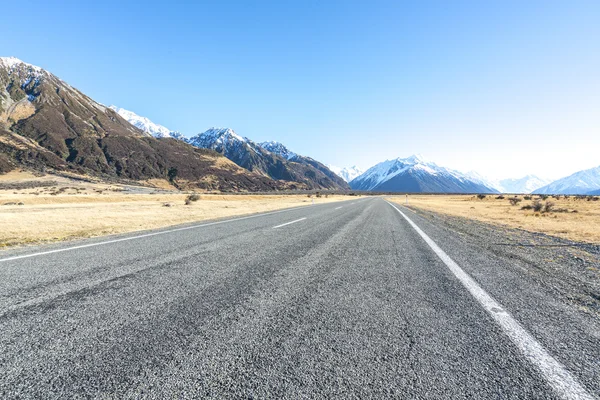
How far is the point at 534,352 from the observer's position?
2139 millimetres

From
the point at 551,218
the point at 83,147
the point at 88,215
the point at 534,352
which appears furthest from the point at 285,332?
the point at 83,147

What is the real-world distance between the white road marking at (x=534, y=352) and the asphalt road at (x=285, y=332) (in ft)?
0.05

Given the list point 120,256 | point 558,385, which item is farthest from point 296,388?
point 120,256

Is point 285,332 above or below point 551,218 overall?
below

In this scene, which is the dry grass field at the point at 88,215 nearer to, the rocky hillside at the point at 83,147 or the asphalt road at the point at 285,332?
the asphalt road at the point at 285,332

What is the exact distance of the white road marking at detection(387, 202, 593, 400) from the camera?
172 cm

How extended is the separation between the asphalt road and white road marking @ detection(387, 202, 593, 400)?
0.01 metres

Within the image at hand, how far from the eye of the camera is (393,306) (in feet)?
10.0

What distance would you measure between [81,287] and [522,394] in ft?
15.5

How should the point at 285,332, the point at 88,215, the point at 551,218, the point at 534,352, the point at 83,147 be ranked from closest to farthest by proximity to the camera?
1. the point at 534,352
2. the point at 285,332
3. the point at 88,215
4. the point at 551,218
5. the point at 83,147

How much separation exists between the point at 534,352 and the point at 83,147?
184664mm

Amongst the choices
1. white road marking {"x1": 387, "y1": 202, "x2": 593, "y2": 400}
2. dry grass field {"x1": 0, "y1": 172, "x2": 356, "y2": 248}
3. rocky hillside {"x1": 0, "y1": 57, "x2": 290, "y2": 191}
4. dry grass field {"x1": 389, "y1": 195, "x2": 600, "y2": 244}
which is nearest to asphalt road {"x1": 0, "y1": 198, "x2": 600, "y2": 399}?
white road marking {"x1": 387, "y1": 202, "x2": 593, "y2": 400}

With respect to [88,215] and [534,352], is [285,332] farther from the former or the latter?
[88,215]

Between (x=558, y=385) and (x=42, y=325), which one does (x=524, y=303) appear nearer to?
(x=558, y=385)
